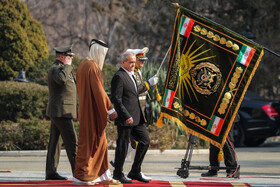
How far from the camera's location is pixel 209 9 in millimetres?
24719

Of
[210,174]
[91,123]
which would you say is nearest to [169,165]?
[210,174]

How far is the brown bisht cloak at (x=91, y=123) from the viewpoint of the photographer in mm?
8242

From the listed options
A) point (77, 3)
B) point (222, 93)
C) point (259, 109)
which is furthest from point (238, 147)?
point (77, 3)

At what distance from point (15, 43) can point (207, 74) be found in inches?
487

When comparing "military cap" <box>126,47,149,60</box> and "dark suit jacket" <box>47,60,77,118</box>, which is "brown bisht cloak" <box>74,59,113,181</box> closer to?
"dark suit jacket" <box>47,60,77,118</box>

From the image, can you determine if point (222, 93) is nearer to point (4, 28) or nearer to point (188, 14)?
point (188, 14)

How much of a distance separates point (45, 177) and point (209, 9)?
16453 millimetres

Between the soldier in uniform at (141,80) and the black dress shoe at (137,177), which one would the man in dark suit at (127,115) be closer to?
the black dress shoe at (137,177)

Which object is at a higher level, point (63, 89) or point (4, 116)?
point (63, 89)

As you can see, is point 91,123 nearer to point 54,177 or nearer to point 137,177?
point 137,177

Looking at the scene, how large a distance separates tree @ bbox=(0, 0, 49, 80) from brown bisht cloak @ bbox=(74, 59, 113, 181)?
12122 millimetres

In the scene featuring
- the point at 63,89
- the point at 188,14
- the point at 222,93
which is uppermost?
the point at 188,14

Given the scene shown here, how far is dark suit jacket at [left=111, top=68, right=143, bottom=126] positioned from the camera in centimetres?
862

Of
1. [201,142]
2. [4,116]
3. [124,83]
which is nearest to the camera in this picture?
[124,83]
